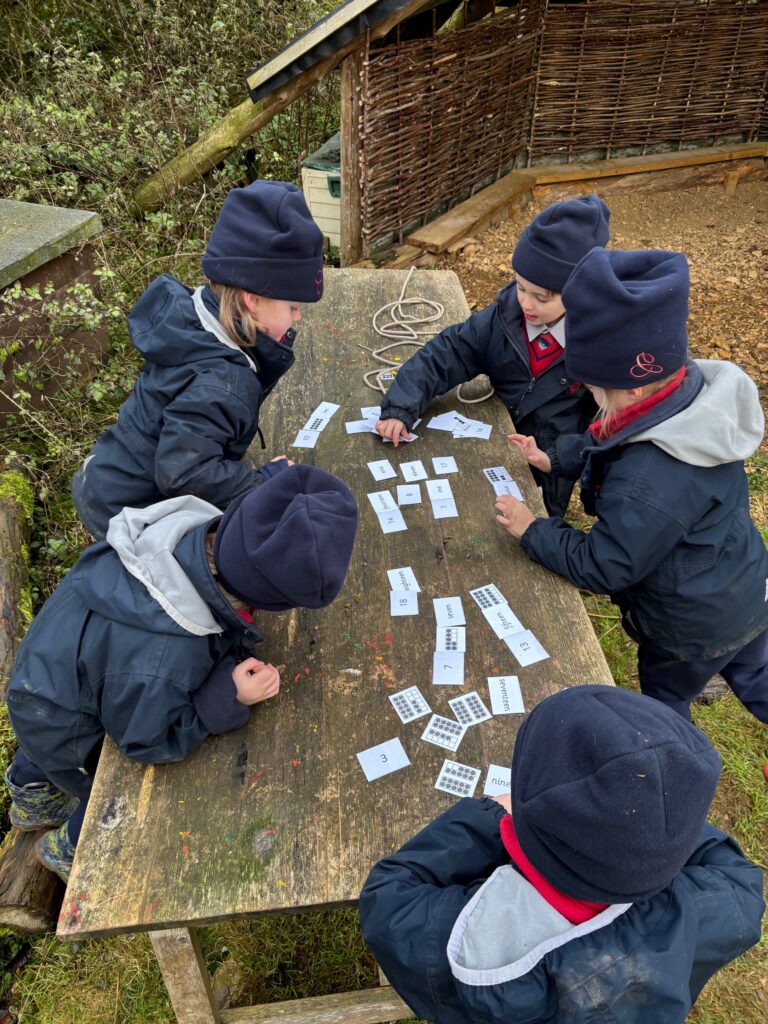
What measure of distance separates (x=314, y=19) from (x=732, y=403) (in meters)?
7.98

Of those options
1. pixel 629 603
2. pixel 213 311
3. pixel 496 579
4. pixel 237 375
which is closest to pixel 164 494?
pixel 237 375

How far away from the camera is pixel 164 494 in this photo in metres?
2.76

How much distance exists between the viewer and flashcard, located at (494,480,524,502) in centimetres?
279

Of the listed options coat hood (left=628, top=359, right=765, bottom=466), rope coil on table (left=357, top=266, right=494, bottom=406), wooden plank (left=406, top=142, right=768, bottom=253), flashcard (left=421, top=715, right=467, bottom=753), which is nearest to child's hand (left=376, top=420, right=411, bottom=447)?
rope coil on table (left=357, top=266, right=494, bottom=406)

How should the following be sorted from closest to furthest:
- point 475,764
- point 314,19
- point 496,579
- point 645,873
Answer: point 645,873 < point 475,764 < point 496,579 < point 314,19

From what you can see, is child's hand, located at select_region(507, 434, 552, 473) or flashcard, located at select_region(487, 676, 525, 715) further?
child's hand, located at select_region(507, 434, 552, 473)

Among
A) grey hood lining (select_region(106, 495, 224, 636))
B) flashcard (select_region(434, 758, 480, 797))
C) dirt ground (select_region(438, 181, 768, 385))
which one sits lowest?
dirt ground (select_region(438, 181, 768, 385))

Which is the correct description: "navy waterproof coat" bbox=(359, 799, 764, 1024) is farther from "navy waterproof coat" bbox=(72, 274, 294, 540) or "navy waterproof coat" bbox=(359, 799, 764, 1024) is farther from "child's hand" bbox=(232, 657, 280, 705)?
"navy waterproof coat" bbox=(72, 274, 294, 540)

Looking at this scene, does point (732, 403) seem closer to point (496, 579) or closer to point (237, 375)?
point (496, 579)


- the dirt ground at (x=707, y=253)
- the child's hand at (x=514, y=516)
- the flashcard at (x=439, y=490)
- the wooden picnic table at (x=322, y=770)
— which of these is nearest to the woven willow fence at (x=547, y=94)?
the dirt ground at (x=707, y=253)

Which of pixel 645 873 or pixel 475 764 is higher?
pixel 645 873

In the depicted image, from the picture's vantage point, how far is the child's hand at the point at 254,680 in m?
1.94

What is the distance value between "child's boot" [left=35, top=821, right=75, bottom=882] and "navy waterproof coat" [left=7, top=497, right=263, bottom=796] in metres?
0.58

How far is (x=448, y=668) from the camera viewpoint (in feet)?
7.02
